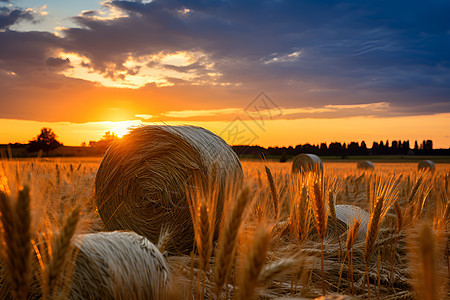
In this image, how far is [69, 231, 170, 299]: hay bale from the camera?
1562 mm

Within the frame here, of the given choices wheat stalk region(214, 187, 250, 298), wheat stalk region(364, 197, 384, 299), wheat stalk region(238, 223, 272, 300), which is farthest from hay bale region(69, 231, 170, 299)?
wheat stalk region(364, 197, 384, 299)

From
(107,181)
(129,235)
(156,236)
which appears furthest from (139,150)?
(129,235)

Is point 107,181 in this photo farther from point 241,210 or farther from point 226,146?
point 241,210

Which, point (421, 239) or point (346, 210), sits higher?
point (421, 239)

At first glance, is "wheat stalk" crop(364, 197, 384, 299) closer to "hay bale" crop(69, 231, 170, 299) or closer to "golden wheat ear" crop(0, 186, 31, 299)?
"hay bale" crop(69, 231, 170, 299)

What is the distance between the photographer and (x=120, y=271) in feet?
5.30

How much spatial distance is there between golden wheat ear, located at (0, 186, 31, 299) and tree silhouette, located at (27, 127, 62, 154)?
47.1 metres

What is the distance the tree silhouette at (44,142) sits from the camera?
142 ft

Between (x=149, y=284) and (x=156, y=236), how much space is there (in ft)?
6.61

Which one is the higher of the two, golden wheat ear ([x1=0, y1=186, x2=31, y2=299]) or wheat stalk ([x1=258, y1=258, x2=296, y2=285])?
golden wheat ear ([x1=0, y1=186, x2=31, y2=299])

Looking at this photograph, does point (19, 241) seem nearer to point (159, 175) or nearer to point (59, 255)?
point (59, 255)

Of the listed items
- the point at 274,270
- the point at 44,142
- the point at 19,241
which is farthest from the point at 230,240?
the point at 44,142

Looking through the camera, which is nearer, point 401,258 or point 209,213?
point 209,213

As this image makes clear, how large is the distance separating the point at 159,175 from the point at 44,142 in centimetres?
4571
